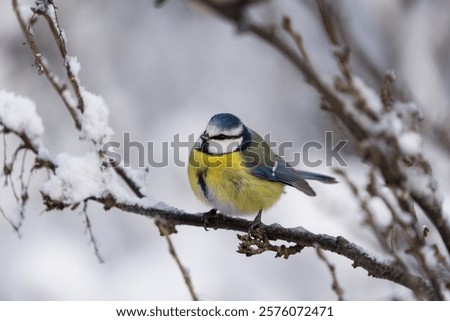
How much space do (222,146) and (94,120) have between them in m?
1.13

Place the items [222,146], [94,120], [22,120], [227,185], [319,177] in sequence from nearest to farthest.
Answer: [22,120] → [94,120] → [227,185] → [222,146] → [319,177]

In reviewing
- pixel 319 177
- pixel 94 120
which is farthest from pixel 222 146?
pixel 94 120

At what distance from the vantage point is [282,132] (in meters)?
4.53

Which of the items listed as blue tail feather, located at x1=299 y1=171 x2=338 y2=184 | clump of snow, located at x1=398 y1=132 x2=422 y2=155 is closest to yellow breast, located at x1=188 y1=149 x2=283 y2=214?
blue tail feather, located at x1=299 y1=171 x2=338 y2=184

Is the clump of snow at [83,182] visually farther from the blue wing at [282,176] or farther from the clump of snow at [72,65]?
the blue wing at [282,176]

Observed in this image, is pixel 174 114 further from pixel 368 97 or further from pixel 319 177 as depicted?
pixel 368 97

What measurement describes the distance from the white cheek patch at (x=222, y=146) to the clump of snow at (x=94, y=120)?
3.43 feet

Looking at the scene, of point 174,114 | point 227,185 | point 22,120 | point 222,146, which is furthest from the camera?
point 174,114

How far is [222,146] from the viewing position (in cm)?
277

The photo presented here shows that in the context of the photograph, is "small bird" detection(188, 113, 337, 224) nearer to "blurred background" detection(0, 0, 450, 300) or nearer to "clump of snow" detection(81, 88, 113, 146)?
"blurred background" detection(0, 0, 450, 300)

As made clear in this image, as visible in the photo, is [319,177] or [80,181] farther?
[319,177]

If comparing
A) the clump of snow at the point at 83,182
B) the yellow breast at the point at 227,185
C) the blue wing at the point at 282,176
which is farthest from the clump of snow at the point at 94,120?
the blue wing at the point at 282,176

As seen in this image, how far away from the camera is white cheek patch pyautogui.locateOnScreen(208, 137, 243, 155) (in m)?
2.74

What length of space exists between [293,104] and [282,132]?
0.28 metres
